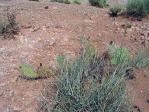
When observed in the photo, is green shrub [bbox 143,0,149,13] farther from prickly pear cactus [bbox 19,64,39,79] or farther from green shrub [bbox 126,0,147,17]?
prickly pear cactus [bbox 19,64,39,79]

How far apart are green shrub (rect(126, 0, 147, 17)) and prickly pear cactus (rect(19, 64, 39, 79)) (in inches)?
124

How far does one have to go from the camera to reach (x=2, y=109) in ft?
13.8

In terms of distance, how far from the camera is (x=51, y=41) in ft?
19.0

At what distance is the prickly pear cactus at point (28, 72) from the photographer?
4625 millimetres

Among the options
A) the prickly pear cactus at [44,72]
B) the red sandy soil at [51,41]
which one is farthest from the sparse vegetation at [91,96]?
the prickly pear cactus at [44,72]

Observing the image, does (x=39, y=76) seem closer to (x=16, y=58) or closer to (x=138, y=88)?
(x=16, y=58)

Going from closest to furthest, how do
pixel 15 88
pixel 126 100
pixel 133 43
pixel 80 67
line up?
pixel 126 100 → pixel 80 67 → pixel 15 88 → pixel 133 43

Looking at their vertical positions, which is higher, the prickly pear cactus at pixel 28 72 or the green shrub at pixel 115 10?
the green shrub at pixel 115 10

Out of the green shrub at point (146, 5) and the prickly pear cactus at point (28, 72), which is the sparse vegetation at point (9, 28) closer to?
the prickly pear cactus at point (28, 72)

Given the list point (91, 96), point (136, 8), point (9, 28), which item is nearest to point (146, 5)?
point (136, 8)

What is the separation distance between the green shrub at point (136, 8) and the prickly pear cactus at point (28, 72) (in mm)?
3142

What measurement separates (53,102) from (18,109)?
58 centimetres

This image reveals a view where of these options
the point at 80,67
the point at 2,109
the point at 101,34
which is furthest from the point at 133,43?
the point at 2,109

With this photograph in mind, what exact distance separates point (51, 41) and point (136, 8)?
2267 mm
